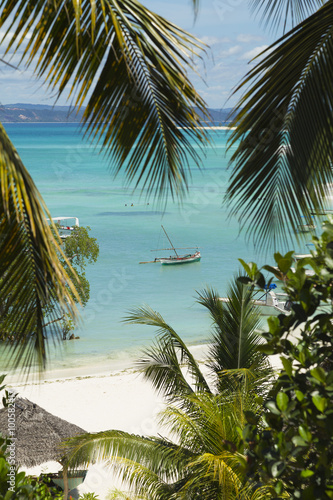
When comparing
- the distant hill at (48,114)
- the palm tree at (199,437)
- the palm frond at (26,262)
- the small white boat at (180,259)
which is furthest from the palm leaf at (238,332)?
the small white boat at (180,259)

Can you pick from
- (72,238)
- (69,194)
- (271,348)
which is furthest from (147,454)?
(69,194)

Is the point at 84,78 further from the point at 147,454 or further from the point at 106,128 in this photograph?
the point at 147,454

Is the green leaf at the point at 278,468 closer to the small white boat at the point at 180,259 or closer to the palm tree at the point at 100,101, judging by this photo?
the palm tree at the point at 100,101

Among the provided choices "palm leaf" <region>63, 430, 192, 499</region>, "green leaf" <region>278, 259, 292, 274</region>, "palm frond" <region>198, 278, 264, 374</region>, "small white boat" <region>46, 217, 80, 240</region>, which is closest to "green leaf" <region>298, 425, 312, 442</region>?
"green leaf" <region>278, 259, 292, 274</region>

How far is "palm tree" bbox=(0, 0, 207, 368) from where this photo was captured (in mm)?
2189

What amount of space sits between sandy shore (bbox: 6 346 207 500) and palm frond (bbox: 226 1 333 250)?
26.2ft

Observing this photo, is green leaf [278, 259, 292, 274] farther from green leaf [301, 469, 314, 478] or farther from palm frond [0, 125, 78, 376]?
palm frond [0, 125, 78, 376]

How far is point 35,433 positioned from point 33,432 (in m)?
0.04

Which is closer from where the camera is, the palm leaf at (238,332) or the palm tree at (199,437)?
the palm tree at (199,437)

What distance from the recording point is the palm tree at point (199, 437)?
5.02m

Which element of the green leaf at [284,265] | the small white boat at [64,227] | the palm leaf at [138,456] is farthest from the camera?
the small white boat at [64,227]

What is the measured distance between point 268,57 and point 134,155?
81cm

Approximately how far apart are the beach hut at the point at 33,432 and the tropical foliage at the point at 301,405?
258 inches

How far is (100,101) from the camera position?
2736mm
